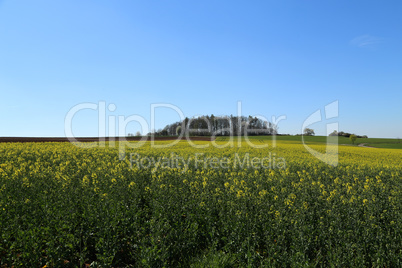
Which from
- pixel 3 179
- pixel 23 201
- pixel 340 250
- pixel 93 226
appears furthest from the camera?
pixel 3 179

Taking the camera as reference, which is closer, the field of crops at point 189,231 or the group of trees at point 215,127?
the field of crops at point 189,231

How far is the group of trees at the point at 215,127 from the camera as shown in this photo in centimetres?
8594

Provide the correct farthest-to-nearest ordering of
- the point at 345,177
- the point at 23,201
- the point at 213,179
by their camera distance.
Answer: the point at 345,177 < the point at 213,179 < the point at 23,201

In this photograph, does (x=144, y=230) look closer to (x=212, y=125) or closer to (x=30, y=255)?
(x=30, y=255)

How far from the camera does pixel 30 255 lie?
4.51m

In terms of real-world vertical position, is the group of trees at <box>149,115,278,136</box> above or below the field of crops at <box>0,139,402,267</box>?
above

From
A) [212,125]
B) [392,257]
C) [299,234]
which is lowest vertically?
[392,257]

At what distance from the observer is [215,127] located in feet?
332

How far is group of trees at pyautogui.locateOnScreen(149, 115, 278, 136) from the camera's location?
282 ft

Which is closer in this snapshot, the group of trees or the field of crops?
the field of crops

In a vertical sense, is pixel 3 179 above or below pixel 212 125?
below

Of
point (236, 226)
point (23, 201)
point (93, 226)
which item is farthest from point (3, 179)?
point (236, 226)

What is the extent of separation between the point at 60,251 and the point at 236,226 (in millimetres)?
3586

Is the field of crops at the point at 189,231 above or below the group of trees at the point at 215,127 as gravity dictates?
below
